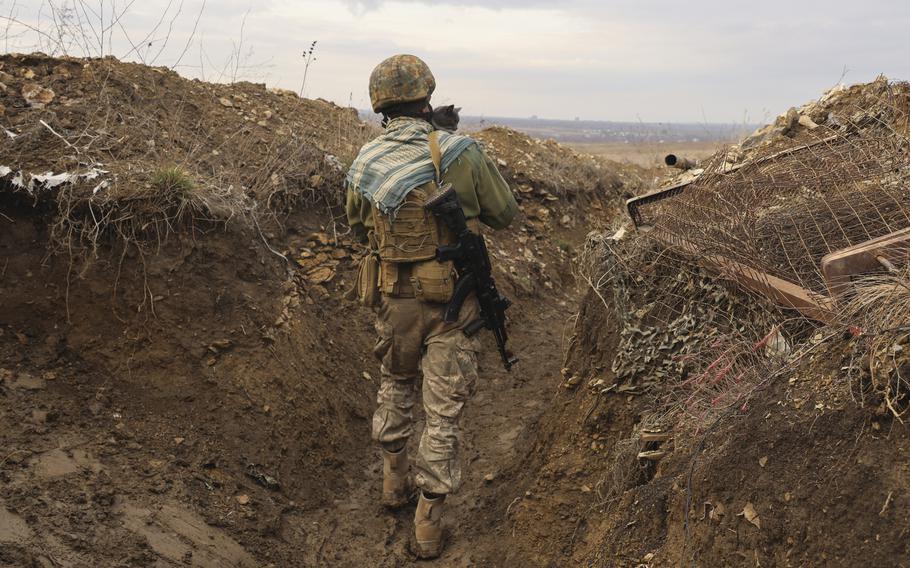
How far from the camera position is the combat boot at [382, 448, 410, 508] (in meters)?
4.38

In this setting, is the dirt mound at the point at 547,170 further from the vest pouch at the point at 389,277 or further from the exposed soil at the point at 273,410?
the vest pouch at the point at 389,277

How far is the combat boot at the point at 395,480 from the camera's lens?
4.38 meters

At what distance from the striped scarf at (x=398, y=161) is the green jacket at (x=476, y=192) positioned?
0.18 feet

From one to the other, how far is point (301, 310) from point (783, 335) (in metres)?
3.28

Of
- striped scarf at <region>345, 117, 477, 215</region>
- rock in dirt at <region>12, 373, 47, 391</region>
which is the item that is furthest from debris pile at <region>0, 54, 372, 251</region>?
striped scarf at <region>345, 117, 477, 215</region>

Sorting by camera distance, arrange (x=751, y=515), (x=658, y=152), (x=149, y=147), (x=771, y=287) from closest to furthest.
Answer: (x=751, y=515), (x=771, y=287), (x=149, y=147), (x=658, y=152)

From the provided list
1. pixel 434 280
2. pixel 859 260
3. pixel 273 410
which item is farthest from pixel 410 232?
pixel 859 260

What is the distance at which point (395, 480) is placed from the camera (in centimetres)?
439

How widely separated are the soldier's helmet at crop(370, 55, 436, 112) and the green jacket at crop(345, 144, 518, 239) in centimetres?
40

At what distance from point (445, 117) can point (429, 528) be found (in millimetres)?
2129

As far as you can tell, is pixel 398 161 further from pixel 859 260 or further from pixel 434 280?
pixel 859 260

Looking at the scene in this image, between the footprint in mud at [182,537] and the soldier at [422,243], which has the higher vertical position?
the soldier at [422,243]

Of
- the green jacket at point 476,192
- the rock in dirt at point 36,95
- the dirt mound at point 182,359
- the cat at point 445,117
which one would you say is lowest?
the dirt mound at point 182,359

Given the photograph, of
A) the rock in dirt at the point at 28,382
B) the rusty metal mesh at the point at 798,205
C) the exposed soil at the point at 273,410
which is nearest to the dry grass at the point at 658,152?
the rusty metal mesh at the point at 798,205
